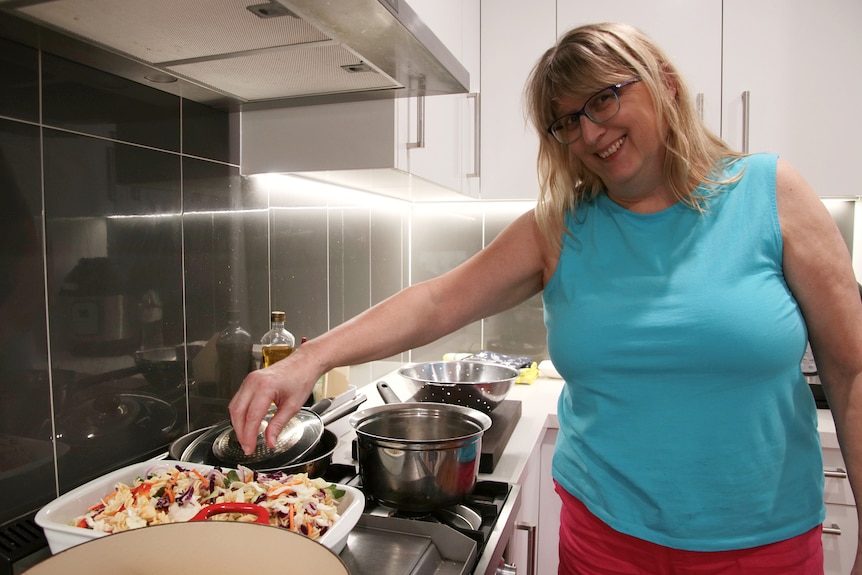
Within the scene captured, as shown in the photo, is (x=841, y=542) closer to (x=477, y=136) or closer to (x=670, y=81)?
(x=670, y=81)

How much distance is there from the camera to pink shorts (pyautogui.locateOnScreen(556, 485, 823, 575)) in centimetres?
84

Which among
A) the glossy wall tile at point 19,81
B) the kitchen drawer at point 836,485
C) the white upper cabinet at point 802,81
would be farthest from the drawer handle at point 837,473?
the glossy wall tile at point 19,81

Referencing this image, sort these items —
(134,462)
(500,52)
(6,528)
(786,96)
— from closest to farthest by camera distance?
(6,528) < (134,462) < (786,96) < (500,52)

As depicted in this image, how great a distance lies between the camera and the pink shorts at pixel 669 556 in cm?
84

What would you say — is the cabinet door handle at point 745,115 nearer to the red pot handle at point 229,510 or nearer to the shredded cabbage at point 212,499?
the shredded cabbage at point 212,499

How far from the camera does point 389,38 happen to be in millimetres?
886

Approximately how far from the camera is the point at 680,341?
33.3 inches

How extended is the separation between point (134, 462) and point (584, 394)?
2.58 ft

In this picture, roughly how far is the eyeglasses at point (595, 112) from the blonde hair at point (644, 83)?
12 millimetres

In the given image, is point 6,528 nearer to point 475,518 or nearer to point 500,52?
point 475,518

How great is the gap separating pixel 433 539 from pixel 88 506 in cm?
48

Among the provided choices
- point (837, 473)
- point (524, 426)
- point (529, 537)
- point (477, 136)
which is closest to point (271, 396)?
point (529, 537)

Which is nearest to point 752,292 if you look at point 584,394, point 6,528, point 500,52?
point 584,394

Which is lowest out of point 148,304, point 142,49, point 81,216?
point 148,304
